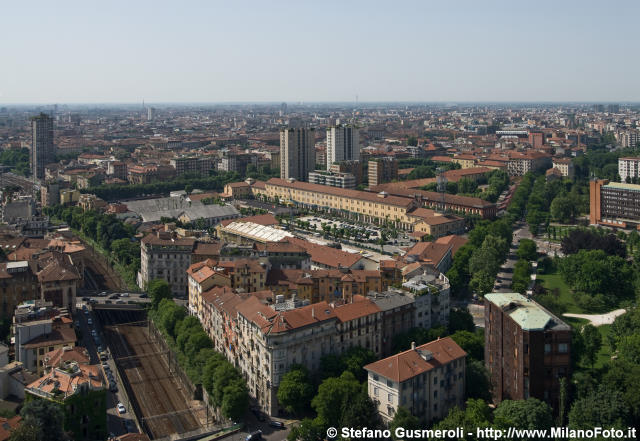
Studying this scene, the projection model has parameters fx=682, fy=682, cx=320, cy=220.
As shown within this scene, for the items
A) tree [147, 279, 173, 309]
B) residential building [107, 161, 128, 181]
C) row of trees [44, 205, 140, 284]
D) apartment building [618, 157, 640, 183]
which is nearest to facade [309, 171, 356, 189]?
row of trees [44, 205, 140, 284]

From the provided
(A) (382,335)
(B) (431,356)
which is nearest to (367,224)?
(A) (382,335)

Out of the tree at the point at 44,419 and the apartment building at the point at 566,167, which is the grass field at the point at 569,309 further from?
the apartment building at the point at 566,167

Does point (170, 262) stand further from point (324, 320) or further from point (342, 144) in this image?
point (342, 144)

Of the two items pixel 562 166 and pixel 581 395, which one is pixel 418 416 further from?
pixel 562 166

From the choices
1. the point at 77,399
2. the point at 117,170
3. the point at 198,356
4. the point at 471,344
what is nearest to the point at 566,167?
the point at 117,170

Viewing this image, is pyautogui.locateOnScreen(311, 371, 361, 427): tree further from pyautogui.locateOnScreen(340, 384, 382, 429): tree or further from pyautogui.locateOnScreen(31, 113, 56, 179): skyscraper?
pyautogui.locateOnScreen(31, 113, 56, 179): skyscraper

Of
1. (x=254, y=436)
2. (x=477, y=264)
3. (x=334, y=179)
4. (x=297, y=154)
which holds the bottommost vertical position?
(x=254, y=436)
